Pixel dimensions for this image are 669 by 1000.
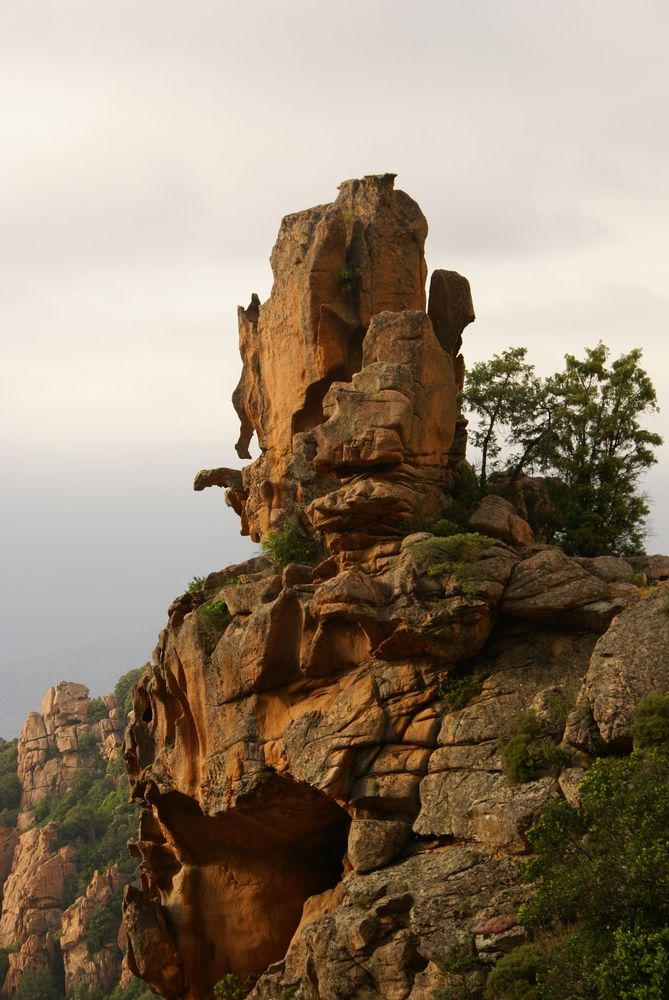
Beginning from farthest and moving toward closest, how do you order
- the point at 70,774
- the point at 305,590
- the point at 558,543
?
the point at 70,774 < the point at 558,543 < the point at 305,590

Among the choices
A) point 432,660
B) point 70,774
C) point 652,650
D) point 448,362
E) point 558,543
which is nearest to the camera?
point 652,650

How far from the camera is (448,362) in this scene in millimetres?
38719

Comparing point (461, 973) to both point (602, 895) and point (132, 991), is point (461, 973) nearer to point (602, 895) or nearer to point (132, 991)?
point (602, 895)

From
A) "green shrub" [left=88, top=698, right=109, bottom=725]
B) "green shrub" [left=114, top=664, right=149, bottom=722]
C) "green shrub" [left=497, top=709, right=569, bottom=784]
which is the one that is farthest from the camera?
"green shrub" [left=88, top=698, right=109, bottom=725]

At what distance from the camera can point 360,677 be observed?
33.8 meters

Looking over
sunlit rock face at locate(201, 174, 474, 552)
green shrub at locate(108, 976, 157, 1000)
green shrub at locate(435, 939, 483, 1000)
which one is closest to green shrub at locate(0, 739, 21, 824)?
green shrub at locate(108, 976, 157, 1000)

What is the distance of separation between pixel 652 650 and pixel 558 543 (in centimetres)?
1407

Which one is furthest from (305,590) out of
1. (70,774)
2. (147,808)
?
(70,774)

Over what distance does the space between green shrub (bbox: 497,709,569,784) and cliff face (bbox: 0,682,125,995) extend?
68100 millimetres

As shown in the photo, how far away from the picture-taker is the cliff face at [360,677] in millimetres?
27531

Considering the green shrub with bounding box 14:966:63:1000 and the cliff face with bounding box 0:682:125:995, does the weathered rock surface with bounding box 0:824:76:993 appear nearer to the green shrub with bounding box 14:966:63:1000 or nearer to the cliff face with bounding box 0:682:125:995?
the cliff face with bounding box 0:682:125:995

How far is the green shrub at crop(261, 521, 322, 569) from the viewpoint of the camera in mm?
39375

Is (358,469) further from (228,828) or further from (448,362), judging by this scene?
(228,828)

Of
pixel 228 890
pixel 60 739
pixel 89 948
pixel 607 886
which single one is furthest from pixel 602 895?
pixel 60 739
